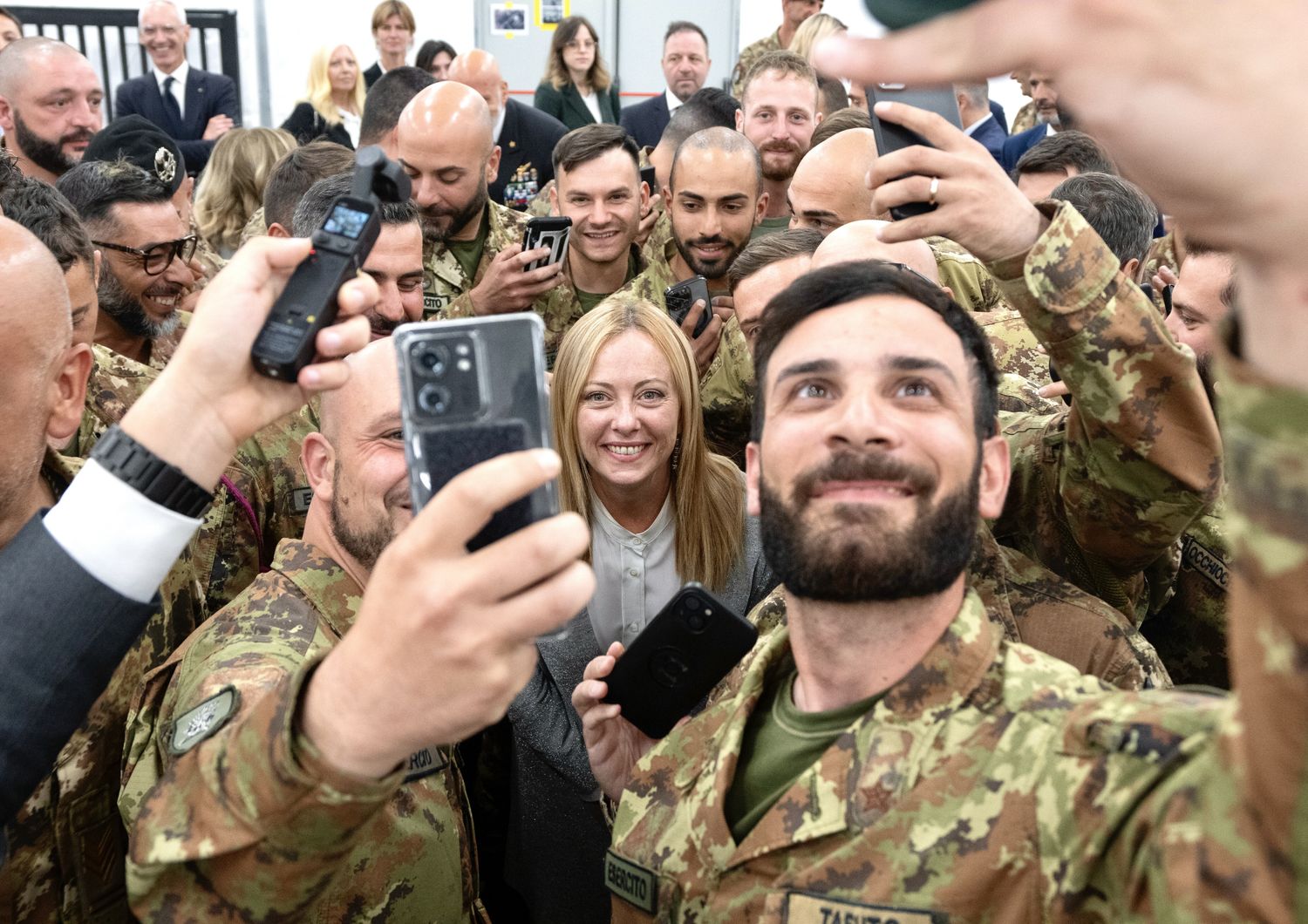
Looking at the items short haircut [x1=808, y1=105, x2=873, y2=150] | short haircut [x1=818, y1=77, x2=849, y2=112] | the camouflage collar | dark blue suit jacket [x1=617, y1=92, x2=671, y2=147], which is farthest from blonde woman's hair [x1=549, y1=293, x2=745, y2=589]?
dark blue suit jacket [x1=617, y1=92, x2=671, y2=147]

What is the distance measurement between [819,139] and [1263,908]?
4.06m

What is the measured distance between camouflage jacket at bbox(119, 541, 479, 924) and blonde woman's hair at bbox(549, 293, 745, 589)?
2.85 ft

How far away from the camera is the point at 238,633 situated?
190 cm

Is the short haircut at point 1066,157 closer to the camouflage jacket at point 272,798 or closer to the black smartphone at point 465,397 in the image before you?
the camouflage jacket at point 272,798

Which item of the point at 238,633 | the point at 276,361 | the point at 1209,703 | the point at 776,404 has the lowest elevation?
the point at 238,633

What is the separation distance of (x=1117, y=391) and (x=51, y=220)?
2332mm

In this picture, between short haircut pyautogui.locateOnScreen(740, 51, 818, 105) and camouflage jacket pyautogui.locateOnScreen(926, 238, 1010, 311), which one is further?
short haircut pyautogui.locateOnScreen(740, 51, 818, 105)

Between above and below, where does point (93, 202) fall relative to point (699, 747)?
above

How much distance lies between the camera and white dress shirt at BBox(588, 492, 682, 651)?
2807 millimetres

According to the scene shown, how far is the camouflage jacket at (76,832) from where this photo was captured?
1840mm

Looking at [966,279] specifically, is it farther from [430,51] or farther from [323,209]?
[430,51]

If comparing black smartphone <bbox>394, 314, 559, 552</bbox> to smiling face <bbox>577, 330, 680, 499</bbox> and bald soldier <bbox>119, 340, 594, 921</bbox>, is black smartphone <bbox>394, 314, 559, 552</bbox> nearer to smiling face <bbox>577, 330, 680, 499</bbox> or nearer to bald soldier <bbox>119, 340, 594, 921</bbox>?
bald soldier <bbox>119, 340, 594, 921</bbox>

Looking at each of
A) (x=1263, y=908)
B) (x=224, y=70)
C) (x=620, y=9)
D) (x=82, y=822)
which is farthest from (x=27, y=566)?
(x=620, y=9)

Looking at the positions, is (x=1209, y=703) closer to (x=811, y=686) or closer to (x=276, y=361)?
(x=811, y=686)
